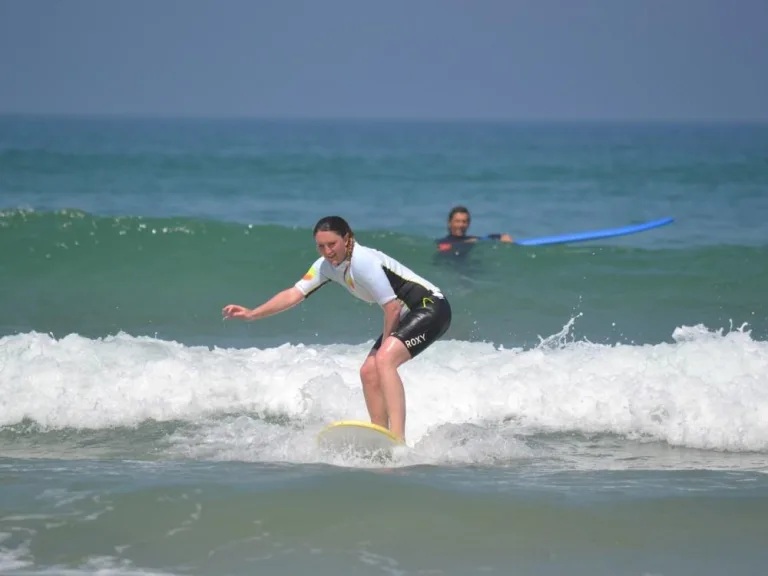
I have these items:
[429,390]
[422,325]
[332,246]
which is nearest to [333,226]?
[332,246]

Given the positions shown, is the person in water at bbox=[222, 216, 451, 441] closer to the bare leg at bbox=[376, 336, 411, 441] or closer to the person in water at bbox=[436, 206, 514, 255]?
the bare leg at bbox=[376, 336, 411, 441]

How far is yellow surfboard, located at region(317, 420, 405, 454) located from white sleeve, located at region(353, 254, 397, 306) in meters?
0.72

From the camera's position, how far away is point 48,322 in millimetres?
12938

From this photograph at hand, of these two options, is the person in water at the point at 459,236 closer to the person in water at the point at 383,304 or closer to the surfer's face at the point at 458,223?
the surfer's face at the point at 458,223

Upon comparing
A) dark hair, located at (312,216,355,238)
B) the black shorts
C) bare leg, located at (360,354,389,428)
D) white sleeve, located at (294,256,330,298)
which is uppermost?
dark hair, located at (312,216,355,238)

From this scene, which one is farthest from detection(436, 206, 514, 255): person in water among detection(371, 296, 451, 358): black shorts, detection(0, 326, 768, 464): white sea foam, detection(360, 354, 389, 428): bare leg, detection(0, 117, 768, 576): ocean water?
detection(360, 354, 389, 428): bare leg

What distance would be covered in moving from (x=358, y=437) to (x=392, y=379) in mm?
391

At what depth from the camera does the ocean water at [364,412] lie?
17.6ft

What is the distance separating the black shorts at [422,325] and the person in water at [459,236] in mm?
7125

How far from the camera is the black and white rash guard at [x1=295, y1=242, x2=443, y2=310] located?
6.62 metres

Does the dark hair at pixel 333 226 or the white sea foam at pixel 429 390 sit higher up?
the dark hair at pixel 333 226

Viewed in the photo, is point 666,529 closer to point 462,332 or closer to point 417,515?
point 417,515

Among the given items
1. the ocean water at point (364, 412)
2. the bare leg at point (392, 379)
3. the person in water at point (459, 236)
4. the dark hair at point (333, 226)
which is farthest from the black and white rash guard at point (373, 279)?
the person in water at point (459, 236)

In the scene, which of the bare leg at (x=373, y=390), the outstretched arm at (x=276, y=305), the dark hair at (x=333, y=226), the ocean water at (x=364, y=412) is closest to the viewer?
the ocean water at (x=364, y=412)
